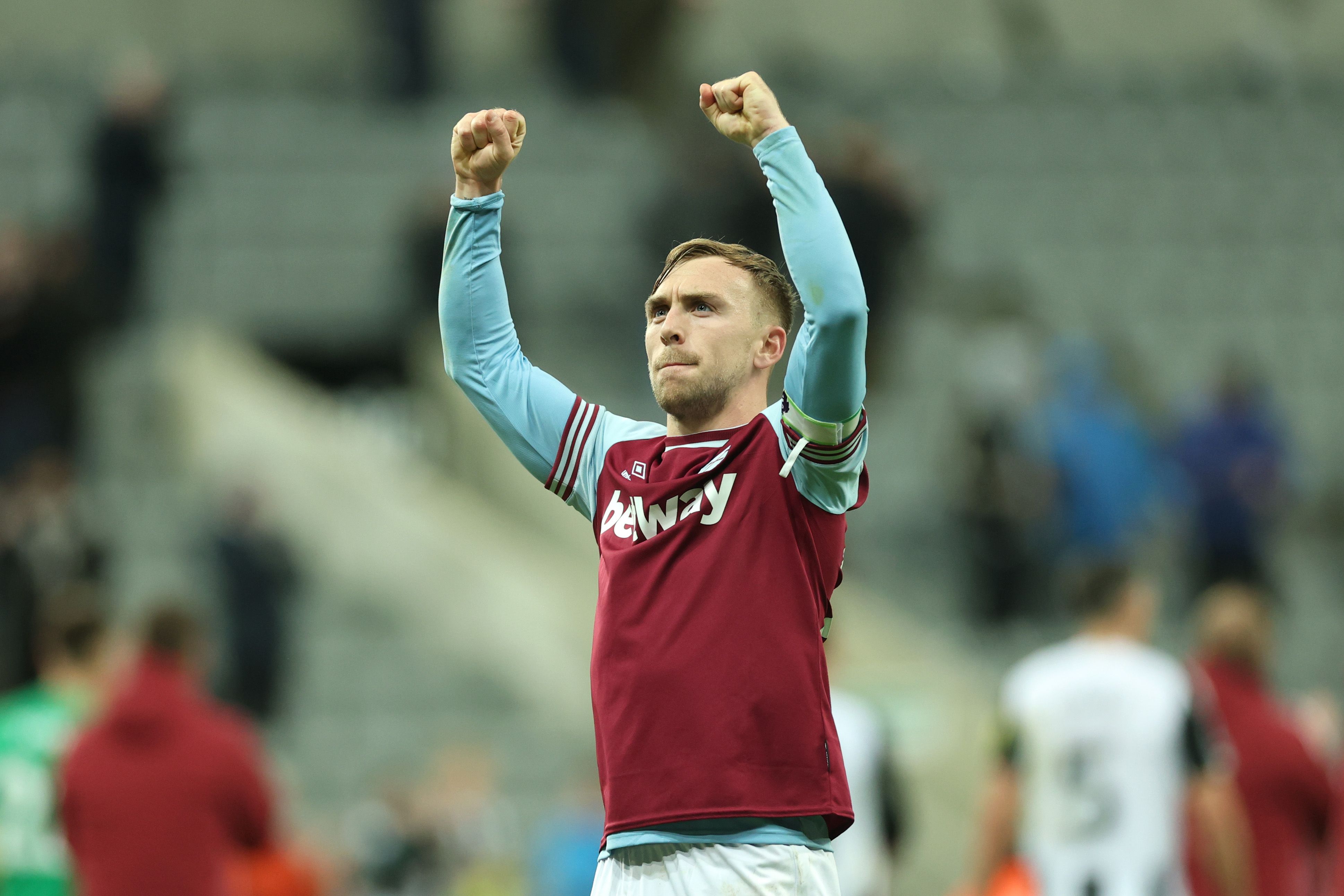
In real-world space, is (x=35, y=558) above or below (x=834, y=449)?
below

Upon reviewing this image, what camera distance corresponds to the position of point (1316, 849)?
8836 millimetres

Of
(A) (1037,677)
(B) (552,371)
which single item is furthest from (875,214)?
(A) (1037,677)

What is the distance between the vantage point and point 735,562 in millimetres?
3861

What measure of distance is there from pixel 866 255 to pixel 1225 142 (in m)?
6.15

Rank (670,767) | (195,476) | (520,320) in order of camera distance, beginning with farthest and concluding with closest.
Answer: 1. (520,320)
2. (195,476)
3. (670,767)

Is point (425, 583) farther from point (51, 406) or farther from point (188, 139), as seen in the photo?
point (188, 139)

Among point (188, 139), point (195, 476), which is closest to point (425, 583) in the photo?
point (195, 476)

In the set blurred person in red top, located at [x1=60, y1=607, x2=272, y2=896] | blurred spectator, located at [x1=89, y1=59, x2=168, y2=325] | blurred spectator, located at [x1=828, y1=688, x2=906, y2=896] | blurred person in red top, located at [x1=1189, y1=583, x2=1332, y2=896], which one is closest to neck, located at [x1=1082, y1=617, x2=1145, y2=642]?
blurred spectator, located at [x1=828, y1=688, x2=906, y2=896]

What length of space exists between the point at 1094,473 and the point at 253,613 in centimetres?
552

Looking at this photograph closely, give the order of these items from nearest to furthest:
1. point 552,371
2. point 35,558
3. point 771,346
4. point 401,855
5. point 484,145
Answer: point 771,346, point 484,145, point 401,855, point 35,558, point 552,371

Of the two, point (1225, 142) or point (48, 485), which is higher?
point (1225, 142)

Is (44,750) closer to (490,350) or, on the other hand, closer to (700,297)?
(490,350)

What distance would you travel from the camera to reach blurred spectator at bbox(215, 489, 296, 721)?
12984mm

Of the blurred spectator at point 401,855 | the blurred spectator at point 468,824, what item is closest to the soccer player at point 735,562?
the blurred spectator at point 468,824
